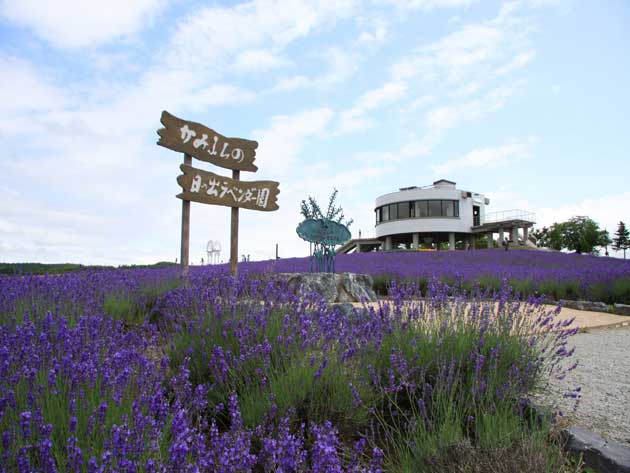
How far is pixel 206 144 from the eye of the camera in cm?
643

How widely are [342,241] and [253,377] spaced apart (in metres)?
5.39

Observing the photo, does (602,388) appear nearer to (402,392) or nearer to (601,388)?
(601,388)

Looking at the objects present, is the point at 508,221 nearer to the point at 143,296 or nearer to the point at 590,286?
the point at 590,286

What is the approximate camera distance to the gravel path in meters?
2.46

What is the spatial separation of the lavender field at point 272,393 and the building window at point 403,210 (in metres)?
30.9

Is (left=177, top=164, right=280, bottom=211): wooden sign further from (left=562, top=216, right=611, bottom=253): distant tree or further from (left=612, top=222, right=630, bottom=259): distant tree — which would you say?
(left=612, top=222, right=630, bottom=259): distant tree

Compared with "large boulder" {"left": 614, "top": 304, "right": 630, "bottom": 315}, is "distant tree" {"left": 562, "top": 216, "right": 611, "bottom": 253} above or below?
above

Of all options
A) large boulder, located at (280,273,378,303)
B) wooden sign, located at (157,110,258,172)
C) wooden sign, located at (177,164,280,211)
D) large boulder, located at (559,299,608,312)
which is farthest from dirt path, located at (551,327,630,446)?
wooden sign, located at (157,110,258,172)

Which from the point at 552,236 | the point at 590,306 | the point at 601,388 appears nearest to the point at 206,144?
the point at 601,388

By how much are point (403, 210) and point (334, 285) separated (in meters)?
28.3

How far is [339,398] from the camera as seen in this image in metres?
2.22

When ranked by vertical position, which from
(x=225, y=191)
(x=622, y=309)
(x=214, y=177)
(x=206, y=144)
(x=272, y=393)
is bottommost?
(x=622, y=309)

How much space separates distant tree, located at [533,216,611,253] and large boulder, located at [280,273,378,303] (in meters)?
40.0

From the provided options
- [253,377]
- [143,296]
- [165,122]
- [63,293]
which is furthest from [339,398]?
[165,122]
